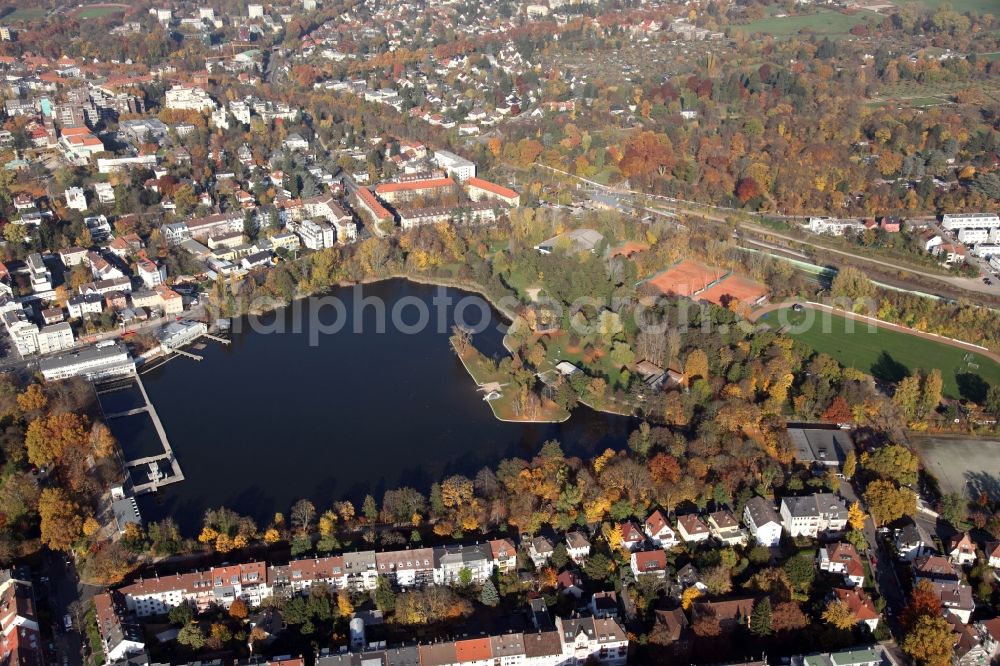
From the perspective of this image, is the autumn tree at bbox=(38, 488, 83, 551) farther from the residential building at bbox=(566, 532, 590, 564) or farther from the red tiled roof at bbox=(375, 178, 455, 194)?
the red tiled roof at bbox=(375, 178, 455, 194)

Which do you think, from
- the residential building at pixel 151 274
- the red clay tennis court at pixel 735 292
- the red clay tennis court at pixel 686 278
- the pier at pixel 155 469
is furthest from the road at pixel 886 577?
the residential building at pixel 151 274

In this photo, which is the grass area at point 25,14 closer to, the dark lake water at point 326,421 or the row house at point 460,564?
the dark lake water at point 326,421

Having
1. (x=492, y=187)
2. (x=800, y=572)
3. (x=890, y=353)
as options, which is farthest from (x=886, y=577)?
(x=492, y=187)

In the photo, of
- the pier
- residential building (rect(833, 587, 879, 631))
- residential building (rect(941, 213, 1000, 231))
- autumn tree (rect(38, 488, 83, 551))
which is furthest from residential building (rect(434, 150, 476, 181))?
residential building (rect(833, 587, 879, 631))

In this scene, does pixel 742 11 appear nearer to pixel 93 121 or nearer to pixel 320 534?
pixel 93 121

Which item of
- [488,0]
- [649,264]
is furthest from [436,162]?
[488,0]
